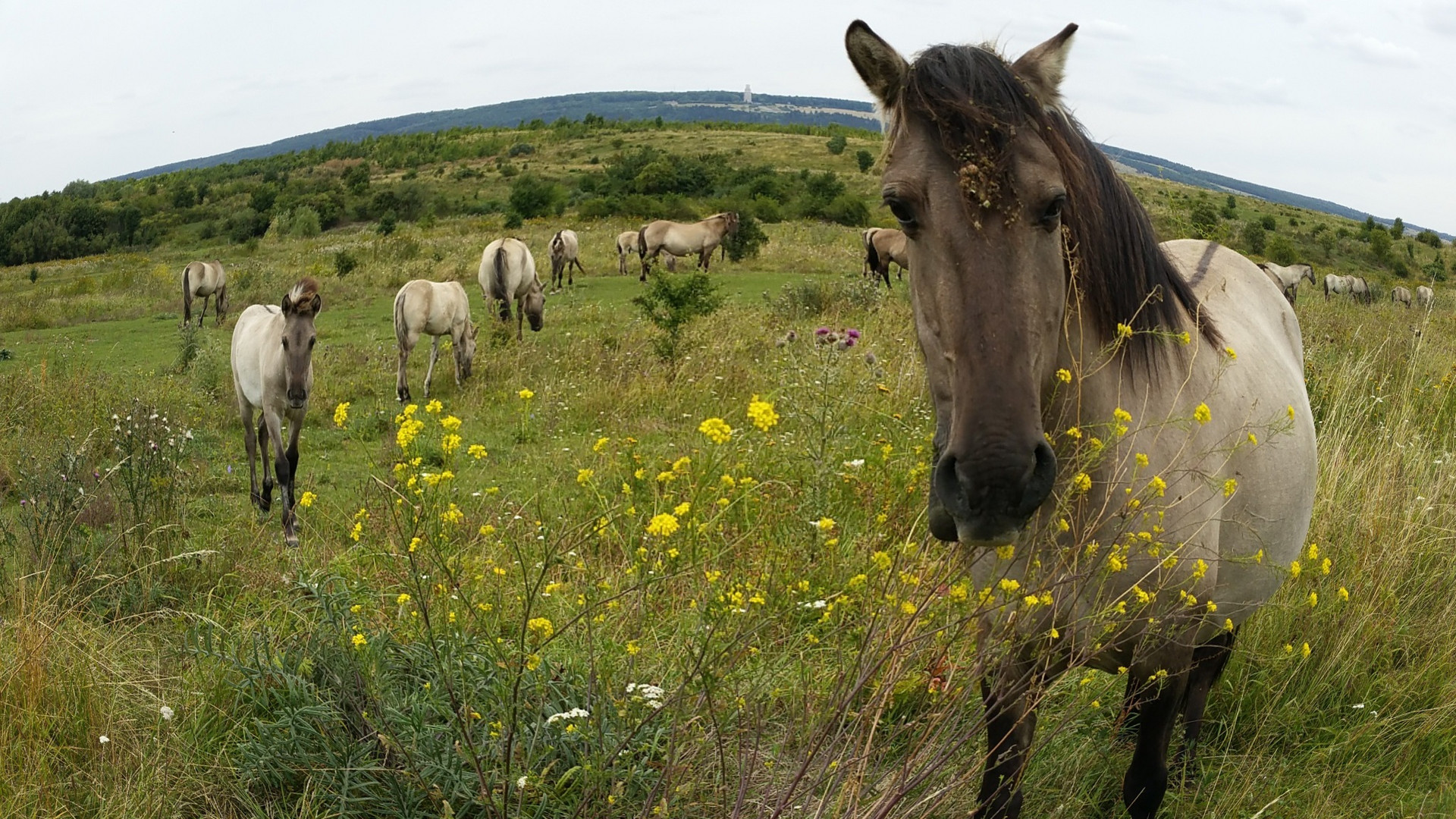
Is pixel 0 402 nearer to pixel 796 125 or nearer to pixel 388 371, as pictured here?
pixel 388 371

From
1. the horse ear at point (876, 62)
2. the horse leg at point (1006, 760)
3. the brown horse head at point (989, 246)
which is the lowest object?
the horse leg at point (1006, 760)

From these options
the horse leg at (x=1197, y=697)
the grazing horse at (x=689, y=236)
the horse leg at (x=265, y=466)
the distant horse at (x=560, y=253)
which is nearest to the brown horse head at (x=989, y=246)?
the horse leg at (x=1197, y=697)

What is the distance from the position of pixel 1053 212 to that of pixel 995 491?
0.70 metres

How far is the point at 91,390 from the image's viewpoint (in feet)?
32.4

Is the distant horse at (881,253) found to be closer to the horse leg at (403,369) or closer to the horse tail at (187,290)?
the horse leg at (403,369)

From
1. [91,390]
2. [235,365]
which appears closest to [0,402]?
[91,390]

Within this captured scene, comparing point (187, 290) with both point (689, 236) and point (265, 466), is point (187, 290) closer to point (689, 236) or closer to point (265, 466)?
point (265, 466)

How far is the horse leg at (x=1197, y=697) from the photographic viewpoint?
3398 millimetres

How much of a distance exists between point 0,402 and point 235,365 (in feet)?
11.0

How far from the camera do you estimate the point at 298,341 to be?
7.00m

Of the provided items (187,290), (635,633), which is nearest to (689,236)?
(187,290)

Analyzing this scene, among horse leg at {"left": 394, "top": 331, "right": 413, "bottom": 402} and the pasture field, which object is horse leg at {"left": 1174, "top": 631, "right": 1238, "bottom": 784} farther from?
horse leg at {"left": 394, "top": 331, "right": 413, "bottom": 402}

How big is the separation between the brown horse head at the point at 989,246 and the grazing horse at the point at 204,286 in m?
17.6

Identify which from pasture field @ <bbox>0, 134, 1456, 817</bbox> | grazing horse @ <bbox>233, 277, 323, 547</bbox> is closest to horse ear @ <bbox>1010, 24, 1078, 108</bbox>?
pasture field @ <bbox>0, 134, 1456, 817</bbox>
